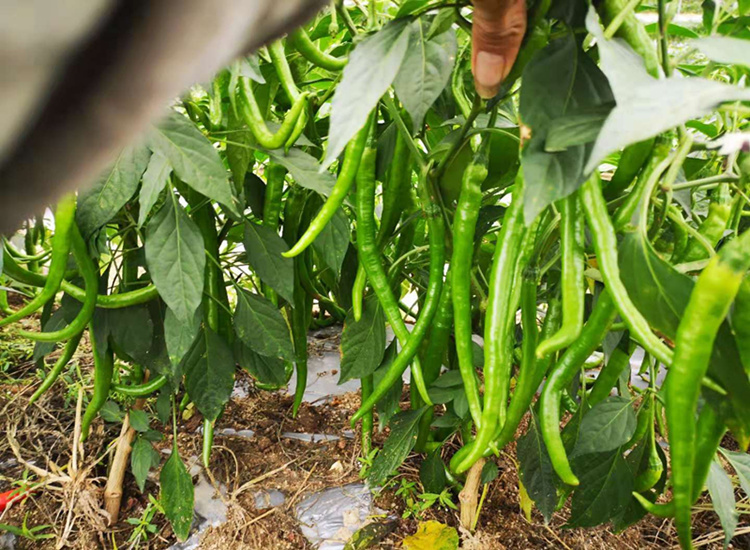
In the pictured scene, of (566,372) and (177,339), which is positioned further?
(177,339)

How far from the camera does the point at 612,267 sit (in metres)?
0.50

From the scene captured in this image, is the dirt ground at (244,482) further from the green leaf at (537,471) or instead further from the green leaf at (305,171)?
the green leaf at (305,171)

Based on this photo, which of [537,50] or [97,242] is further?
[97,242]

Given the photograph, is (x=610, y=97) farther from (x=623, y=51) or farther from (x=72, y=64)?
(x=72, y=64)

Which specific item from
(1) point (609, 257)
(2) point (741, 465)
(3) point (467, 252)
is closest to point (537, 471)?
(2) point (741, 465)

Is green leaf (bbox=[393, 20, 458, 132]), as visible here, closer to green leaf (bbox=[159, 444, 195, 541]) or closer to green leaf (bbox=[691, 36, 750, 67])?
green leaf (bbox=[691, 36, 750, 67])

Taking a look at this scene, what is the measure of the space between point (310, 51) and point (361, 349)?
52 cm

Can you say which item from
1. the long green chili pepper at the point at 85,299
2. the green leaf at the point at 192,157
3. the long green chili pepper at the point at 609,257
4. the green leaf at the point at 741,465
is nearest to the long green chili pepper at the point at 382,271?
the green leaf at the point at 192,157

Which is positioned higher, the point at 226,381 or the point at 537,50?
the point at 537,50

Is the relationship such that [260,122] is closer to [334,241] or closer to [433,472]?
[334,241]

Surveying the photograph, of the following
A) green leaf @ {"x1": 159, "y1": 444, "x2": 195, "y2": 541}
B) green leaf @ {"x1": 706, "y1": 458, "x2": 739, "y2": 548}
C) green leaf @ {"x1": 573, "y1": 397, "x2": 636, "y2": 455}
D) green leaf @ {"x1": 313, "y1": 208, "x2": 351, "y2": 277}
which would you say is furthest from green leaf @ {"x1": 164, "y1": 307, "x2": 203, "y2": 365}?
green leaf @ {"x1": 706, "y1": 458, "x2": 739, "y2": 548}

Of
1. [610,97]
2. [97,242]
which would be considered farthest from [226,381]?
[610,97]

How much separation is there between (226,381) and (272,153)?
446 millimetres

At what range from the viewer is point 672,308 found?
47 centimetres
